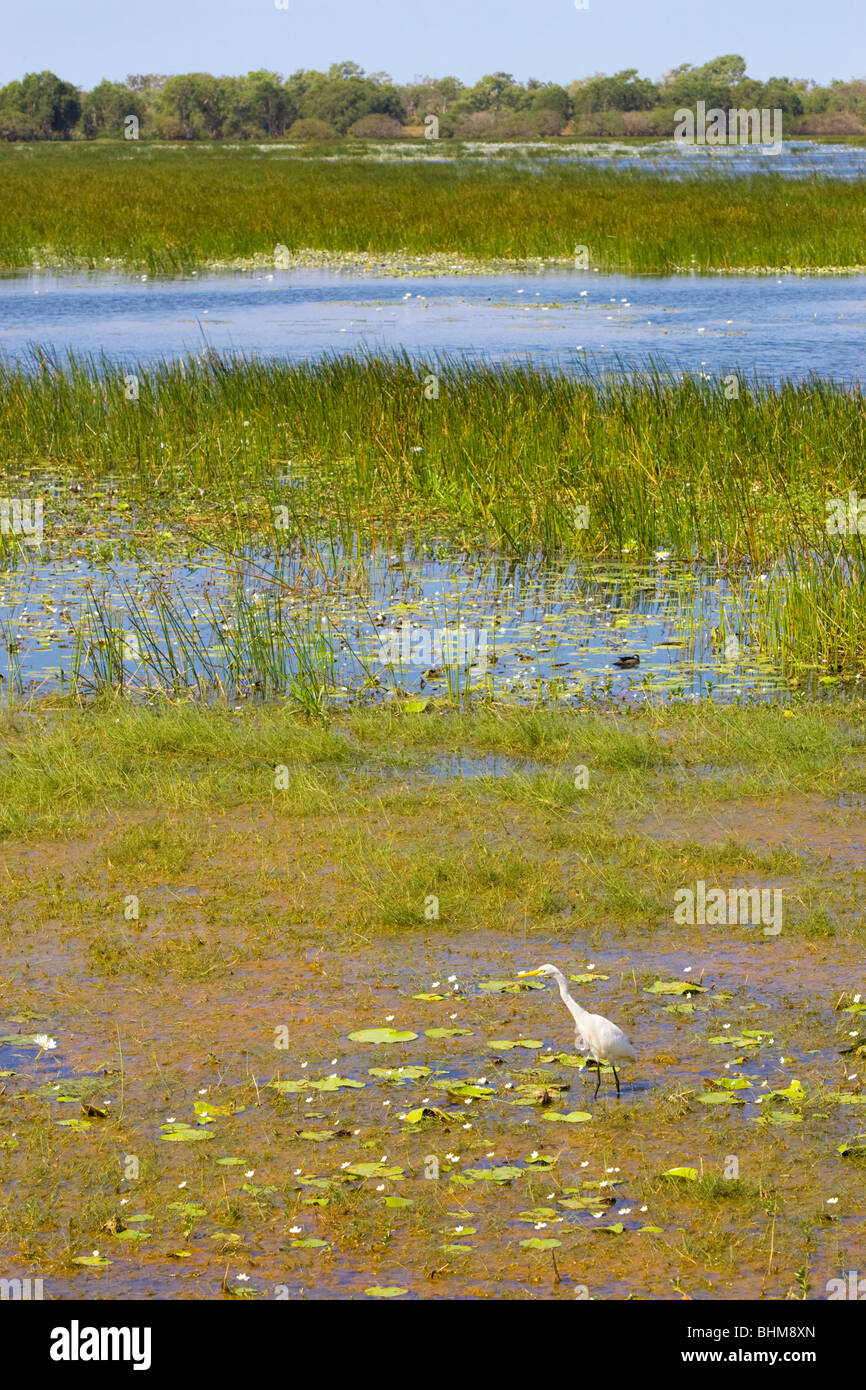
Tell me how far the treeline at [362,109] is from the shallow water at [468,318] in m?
104

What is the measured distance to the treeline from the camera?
13588 cm

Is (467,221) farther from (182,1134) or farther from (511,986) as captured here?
(182,1134)

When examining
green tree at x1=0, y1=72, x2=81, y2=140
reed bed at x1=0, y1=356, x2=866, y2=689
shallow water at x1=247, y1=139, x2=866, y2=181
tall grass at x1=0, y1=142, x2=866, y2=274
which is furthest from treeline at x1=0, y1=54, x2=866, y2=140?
reed bed at x1=0, y1=356, x2=866, y2=689

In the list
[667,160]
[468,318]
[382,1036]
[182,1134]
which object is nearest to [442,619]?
[382,1036]

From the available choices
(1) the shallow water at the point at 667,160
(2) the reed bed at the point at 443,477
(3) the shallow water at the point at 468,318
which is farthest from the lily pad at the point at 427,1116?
(1) the shallow water at the point at 667,160

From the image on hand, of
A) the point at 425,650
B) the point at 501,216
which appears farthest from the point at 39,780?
the point at 501,216

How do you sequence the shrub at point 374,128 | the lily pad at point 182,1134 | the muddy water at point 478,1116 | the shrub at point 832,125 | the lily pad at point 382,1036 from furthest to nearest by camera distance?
the shrub at point 374,128 < the shrub at point 832,125 < the lily pad at point 382,1036 < the lily pad at point 182,1134 < the muddy water at point 478,1116

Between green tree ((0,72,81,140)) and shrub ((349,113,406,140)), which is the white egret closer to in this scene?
green tree ((0,72,81,140))

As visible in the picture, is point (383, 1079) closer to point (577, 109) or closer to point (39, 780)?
point (39, 780)

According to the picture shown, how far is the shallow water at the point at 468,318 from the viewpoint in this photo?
2180 cm

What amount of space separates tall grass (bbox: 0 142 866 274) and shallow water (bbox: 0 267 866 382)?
75 centimetres

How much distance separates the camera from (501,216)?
38125 mm

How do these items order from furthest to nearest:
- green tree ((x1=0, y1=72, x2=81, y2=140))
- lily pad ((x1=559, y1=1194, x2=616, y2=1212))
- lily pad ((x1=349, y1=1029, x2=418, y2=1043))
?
green tree ((x1=0, y1=72, x2=81, y2=140)) < lily pad ((x1=349, y1=1029, x2=418, y2=1043)) < lily pad ((x1=559, y1=1194, x2=616, y2=1212))

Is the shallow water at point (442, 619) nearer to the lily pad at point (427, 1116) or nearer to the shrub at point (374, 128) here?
the lily pad at point (427, 1116)
